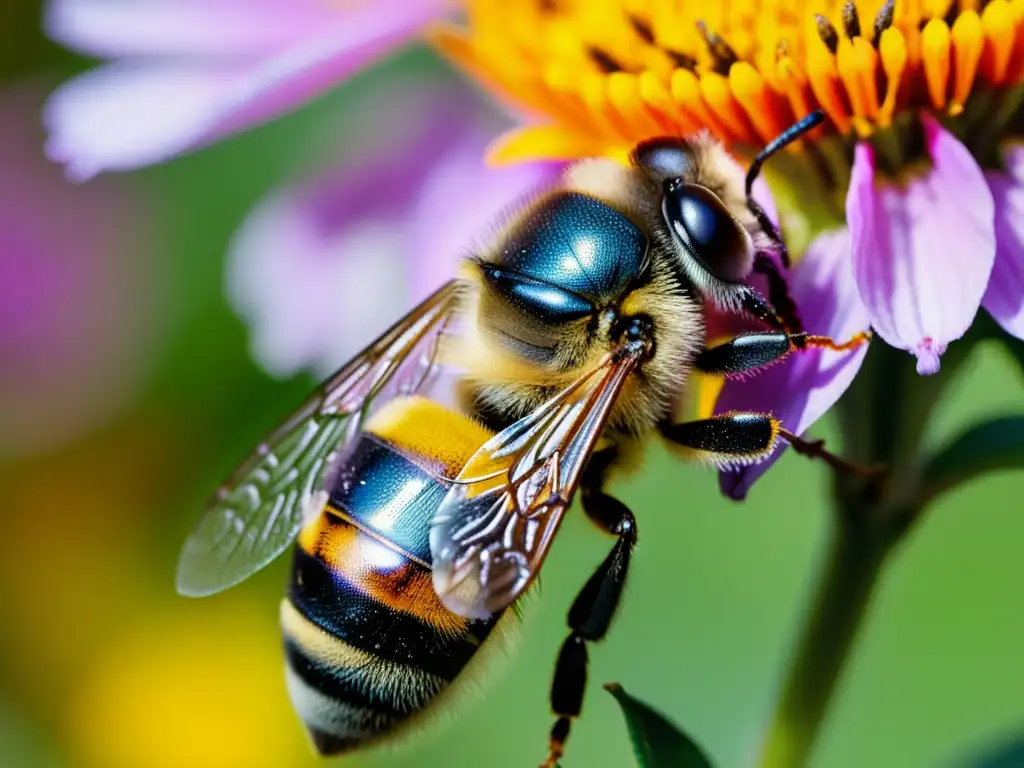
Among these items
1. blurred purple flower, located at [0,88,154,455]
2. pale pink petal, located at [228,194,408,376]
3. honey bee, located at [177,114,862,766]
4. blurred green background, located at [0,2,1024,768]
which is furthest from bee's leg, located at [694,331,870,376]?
blurred purple flower, located at [0,88,154,455]

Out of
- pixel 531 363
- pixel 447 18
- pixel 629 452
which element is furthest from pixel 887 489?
pixel 447 18

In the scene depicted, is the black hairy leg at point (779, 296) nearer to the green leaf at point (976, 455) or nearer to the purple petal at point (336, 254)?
→ the green leaf at point (976, 455)

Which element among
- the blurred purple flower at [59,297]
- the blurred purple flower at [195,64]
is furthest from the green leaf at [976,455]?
the blurred purple flower at [59,297]

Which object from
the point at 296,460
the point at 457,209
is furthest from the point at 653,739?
the point at 457,209

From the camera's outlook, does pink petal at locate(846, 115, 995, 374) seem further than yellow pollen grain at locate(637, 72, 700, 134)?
No

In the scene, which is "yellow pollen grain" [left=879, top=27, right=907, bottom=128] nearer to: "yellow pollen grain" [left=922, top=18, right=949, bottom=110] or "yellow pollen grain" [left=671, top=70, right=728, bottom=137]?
"yellow pollen grain" [left=922, top=18, right=949, bottom=110]

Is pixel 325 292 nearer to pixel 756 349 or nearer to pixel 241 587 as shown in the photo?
pixel 756 349
